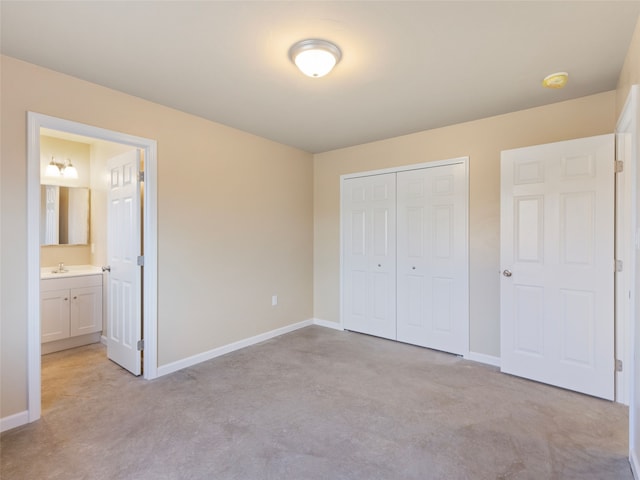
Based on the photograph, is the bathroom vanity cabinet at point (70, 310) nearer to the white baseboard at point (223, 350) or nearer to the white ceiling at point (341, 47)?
the white baseboard at point (223, 350)

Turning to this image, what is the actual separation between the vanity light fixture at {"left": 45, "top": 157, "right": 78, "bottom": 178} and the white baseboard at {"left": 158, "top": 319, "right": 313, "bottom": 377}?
2854 millimetres

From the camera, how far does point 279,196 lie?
13.9 feet

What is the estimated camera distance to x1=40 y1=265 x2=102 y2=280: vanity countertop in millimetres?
3586

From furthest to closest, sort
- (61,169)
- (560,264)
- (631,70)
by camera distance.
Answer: (61,169) → (560,264) → (631,70)

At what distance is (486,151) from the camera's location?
332 centimetres

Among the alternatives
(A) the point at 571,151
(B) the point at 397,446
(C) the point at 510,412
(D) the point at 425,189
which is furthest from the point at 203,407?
(A) the point at 571,151

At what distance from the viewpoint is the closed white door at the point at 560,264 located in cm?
257

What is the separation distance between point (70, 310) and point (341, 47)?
389cm

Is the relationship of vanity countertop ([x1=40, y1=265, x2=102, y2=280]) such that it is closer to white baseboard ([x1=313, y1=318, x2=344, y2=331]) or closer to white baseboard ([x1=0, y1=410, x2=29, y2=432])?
white baseboard ([x1=0, y1=410, x2=29, y2=432])

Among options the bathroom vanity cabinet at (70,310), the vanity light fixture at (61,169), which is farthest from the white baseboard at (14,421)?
the vanity light fixture at (61,169)

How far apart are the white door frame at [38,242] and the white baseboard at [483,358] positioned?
10.1 ft

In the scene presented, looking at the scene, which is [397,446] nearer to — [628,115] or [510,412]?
[510,412]

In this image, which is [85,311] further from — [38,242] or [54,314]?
[38,242]

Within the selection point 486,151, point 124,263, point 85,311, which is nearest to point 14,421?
point 124,263
